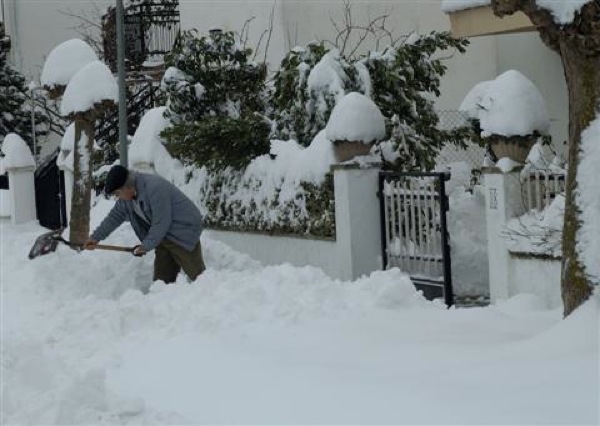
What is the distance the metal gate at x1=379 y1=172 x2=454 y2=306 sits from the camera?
9281 mm

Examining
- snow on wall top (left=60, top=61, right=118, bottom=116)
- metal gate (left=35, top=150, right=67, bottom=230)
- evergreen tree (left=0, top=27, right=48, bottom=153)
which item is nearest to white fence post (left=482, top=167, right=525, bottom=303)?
snow on wall top (left=60, top=61, right=118, bottom=116)

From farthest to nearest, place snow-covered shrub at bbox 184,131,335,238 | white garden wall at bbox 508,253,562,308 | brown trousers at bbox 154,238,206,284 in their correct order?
snow-covered shrub at bbox 184,131,335,238 → brown trousers at bbox 154,238,206,284 → white garden wall at bbox 508,253,562,308

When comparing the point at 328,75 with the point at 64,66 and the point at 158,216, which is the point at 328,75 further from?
the point at 64,66

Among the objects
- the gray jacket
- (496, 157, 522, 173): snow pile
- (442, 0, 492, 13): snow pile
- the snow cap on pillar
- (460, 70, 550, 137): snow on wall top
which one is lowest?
the gray jacket

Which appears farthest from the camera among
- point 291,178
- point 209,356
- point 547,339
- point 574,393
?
point 291,178

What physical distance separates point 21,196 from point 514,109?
34.8 feet

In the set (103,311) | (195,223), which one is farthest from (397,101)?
(103,311)

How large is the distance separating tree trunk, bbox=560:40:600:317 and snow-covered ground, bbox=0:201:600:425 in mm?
173

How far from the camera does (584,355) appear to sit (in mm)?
5387

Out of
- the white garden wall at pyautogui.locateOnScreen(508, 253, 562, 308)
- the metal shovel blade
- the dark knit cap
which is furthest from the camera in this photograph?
the metal shovel blade

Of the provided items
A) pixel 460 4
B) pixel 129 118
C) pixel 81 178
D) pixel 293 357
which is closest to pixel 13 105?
pixel 129 118

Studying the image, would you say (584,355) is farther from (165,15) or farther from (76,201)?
(165,15)

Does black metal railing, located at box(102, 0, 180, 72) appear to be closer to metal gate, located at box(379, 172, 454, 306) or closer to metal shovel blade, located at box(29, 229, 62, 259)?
metal shovel blade, located at box(29, 229, 62, 259)

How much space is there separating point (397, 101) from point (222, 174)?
7.98ft
